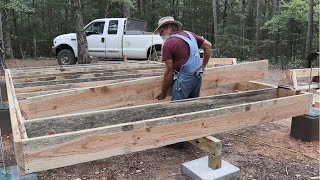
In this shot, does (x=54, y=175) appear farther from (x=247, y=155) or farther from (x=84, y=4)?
(x=84, y=4)

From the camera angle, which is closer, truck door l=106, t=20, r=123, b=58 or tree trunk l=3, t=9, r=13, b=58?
truck door l=106, t=20, r=123, b=58

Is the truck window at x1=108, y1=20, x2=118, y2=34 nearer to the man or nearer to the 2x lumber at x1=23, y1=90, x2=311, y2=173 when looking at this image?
the man

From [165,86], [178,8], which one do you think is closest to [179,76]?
[165,86]

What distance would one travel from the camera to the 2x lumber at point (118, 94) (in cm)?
396

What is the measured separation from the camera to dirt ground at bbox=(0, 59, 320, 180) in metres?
3.88

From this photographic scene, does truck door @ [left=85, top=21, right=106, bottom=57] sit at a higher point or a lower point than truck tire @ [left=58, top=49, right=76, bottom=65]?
higher

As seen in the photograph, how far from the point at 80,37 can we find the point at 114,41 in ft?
4.62

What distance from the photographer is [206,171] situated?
11.9 feet

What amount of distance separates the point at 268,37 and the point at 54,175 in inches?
914

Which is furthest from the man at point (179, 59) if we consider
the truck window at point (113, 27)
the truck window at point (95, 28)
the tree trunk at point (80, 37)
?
the truck window at point (95, 28)

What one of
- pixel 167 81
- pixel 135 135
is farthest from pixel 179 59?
pixel 135 135

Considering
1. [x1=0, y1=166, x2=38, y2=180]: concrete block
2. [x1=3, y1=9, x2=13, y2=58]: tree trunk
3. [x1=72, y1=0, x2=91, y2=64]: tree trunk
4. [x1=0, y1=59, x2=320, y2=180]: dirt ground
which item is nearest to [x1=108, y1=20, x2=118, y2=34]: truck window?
[x1=72, y1=0, x2=91, y2=64]: tree trunk

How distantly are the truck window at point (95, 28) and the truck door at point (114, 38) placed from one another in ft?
1.31

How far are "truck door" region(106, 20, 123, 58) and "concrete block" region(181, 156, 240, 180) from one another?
9408mm
